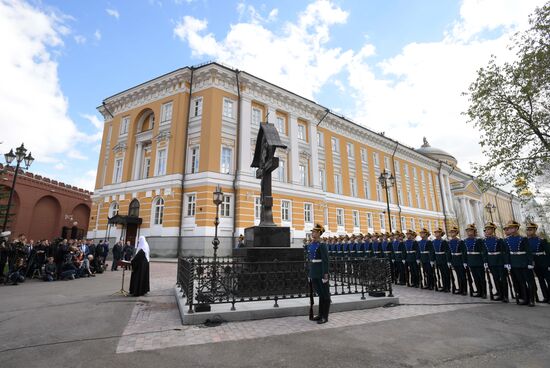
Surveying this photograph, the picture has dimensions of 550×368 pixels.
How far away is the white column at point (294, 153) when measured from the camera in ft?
84.2

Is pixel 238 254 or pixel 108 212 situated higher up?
pixel 108 212

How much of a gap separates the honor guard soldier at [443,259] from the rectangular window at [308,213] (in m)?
16.4

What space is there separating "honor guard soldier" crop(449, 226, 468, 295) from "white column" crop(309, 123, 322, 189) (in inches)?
723

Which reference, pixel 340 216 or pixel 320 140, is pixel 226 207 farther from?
pixel 320 140

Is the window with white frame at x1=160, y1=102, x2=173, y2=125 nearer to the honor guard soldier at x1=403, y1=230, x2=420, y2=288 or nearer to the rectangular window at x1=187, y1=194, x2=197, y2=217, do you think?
the rectangular window at x1=187, y1=194, x2=197, y2=217

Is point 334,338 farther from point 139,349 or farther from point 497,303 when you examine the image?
point 497,303

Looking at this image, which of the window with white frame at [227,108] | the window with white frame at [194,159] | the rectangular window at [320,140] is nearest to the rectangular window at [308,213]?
the rectangular window at [320,140]

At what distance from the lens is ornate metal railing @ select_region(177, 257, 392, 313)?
5715mm

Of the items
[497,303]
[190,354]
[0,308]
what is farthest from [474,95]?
[0,308]

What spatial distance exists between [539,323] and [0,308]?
38.6 feet

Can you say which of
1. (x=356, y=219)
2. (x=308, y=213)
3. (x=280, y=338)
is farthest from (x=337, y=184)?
(x=280, y=338)

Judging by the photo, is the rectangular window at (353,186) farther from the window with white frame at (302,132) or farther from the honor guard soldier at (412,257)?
the honor guard soldier at (412,257)

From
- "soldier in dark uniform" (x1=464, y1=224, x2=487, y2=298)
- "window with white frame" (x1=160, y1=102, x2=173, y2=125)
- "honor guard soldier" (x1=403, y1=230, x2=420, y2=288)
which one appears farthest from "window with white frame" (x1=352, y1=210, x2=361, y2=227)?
"soldier in dark uniform" (x1=464, y1=224, x2=487, y2=298)

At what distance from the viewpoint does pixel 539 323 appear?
5.21 metres
